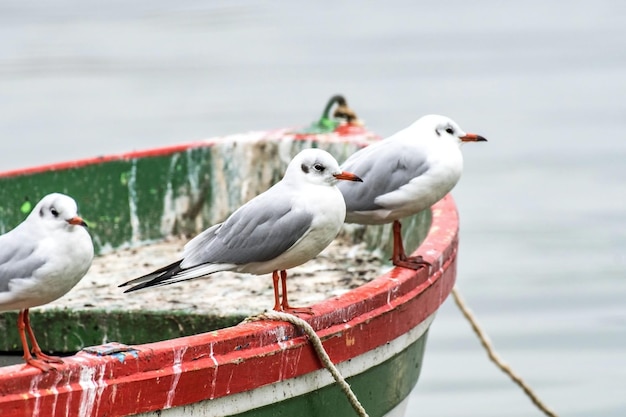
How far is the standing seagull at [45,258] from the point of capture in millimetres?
4496

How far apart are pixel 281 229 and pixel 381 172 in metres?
0.92

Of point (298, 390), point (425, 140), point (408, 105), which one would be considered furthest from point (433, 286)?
point (408, 105)

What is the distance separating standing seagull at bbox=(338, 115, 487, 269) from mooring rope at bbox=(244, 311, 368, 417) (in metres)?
0.84

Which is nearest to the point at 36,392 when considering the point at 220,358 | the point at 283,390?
the point at 220,358

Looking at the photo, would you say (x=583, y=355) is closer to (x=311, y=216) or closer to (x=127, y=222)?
(x=127, y=222)

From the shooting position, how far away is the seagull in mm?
5211

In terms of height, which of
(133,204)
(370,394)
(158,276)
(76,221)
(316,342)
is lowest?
(370,394)

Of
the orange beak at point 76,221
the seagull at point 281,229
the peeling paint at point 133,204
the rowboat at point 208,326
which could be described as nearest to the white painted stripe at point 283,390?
the rowboat at point 208,326

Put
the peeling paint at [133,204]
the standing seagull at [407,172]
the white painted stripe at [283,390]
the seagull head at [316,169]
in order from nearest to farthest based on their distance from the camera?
the white painted stripe at [283,390]
the seagull head at [316,169]
the standing seagull at [407,172]
the peeling paint at [133,204]

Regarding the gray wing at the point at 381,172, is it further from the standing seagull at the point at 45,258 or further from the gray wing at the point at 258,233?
the standing seagull at the point at 45,258

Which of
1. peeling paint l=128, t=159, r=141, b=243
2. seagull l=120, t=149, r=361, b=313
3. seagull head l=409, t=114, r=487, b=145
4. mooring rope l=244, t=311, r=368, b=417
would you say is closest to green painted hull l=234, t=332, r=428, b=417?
mooring rope l=244, t=311, r=368, b=417

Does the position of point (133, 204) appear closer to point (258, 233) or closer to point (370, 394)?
point (370, 394)

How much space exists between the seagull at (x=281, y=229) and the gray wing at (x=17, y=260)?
64 centimetres

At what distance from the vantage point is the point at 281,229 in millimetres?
5207
